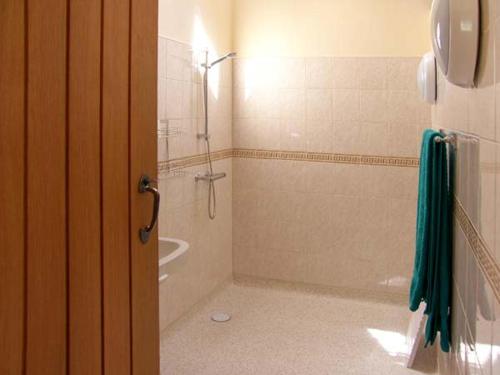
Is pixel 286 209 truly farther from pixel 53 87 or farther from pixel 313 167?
pixel 53 87

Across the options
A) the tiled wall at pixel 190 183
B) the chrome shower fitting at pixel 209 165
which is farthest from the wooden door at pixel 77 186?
the chrome shower fitting at pixel 209 165

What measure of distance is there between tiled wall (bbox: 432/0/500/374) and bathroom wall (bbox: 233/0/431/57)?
81.9 inches

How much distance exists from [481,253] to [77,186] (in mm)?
1008

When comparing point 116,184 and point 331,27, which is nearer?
point 116,184

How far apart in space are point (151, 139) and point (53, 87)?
46 centimetres

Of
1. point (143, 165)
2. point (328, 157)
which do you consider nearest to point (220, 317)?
point (328, 157)

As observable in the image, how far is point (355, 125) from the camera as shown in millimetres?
3750

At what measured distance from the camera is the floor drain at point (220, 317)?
11.3 feet

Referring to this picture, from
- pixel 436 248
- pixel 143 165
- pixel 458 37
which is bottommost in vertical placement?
pixel 436 248

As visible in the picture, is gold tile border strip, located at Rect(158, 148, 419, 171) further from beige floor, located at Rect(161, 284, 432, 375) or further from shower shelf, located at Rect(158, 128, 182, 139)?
beige floor, located at Rect(161, 284, 432, 375)

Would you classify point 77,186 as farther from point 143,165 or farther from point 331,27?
point 331,27

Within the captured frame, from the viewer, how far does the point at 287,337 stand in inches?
125

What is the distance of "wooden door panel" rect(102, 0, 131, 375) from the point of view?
138 cm

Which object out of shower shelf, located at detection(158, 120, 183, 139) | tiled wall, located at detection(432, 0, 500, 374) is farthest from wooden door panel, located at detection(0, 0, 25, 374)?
shower shelf, located at detection(158, 120, 183, 139)
